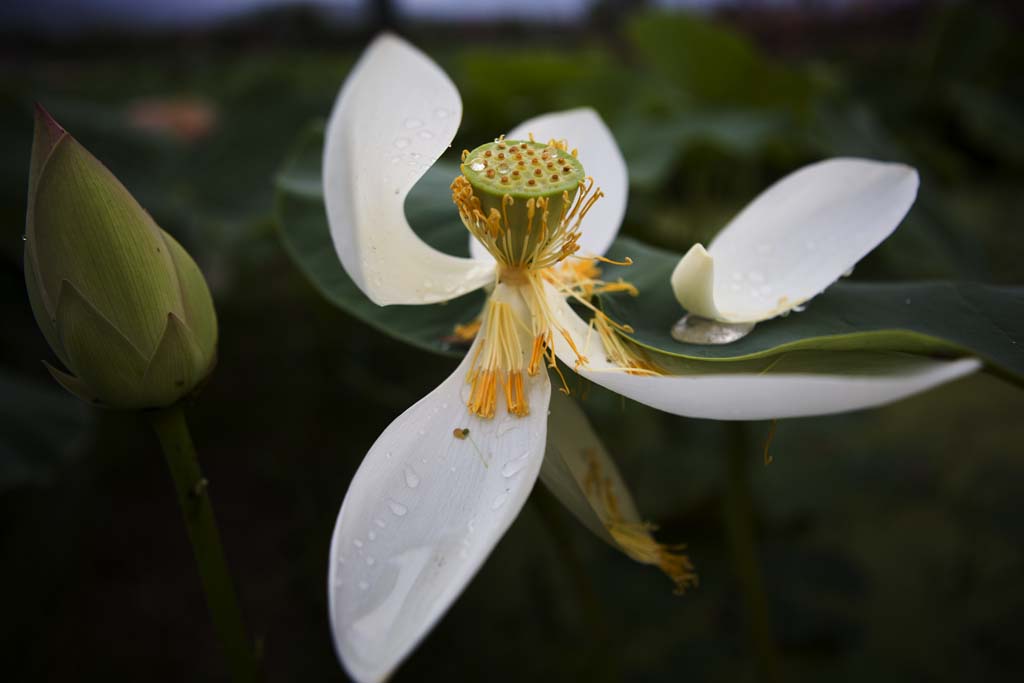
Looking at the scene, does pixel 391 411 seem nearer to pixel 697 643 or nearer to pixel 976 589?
pixel 697 643

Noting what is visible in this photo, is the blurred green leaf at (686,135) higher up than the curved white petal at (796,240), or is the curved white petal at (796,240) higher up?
the curved white petal at (796,240)

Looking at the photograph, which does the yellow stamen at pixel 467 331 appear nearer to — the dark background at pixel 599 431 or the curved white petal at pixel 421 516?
the curved white petal at pixel 421 516

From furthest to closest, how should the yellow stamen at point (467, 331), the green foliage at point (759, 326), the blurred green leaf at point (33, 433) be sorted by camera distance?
the blurred green leaf at point (33, 433)
the yellow stamen at point (467, 331)
the green foliage at point (759, 326)

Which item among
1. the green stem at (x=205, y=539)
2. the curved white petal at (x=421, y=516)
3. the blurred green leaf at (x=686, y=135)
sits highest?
the curved white petal at (x=421, y=516)

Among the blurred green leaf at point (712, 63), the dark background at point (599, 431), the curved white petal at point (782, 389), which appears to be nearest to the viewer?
the curved white petal at point (782, 389)

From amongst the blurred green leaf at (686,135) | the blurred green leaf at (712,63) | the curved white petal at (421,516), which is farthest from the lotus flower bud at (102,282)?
the blurred green leaf at (712,63)

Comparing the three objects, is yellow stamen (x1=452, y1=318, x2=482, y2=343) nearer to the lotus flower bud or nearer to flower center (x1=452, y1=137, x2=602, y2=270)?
flower center (x1=452, y1=137, x2=602, y2=270)

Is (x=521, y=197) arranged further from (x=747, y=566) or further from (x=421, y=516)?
(x=747, y=566)
